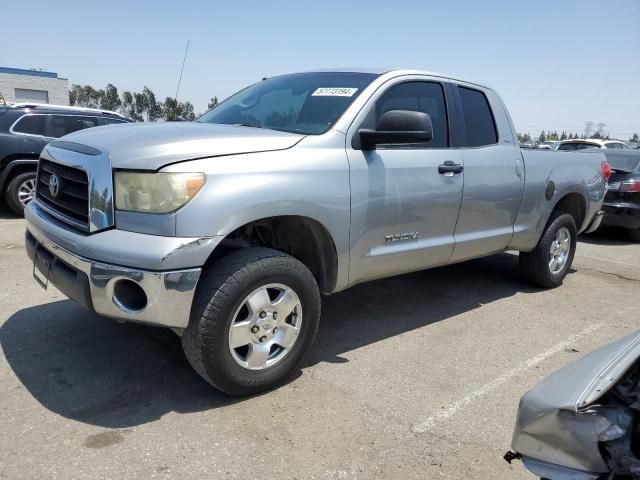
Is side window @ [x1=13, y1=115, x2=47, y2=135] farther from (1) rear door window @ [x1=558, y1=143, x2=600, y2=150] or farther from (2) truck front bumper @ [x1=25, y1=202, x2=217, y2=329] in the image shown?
(1) rear door window @ [x1=558, y1=143, x2=600, y2=150]

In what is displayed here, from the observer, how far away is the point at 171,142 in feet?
8.77

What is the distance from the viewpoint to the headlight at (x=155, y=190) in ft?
8.32

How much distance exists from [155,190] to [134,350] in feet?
4.48

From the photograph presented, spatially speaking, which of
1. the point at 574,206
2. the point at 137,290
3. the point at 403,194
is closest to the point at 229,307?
the point at 137,290

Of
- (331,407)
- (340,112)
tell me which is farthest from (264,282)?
(340,112)

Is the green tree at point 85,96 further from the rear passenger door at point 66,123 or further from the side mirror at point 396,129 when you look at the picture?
the side mirror at point 396,129

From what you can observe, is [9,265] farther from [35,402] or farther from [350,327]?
[350,327]

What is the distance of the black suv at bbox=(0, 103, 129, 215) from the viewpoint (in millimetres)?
7543

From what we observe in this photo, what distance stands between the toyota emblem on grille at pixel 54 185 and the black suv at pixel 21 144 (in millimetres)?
5113

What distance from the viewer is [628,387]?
65.4 inches

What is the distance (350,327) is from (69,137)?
240 cm

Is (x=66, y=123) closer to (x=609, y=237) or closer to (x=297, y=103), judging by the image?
(x=297, y=103)

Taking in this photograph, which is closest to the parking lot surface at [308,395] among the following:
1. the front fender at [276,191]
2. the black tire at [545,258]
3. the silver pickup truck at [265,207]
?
the silver pickup truck at [265,207]

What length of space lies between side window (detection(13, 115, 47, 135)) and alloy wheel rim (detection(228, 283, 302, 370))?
6598 millimetres
